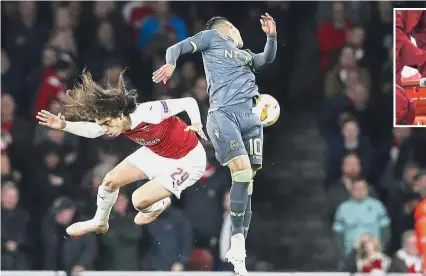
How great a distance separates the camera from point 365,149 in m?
16.2

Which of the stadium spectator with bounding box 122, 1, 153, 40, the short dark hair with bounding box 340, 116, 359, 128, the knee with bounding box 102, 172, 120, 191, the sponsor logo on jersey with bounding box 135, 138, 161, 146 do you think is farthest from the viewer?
the stadium spectator with bounding box 122, 1, 153, 40

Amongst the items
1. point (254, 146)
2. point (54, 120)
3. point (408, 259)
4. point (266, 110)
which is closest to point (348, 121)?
point (408, 259)

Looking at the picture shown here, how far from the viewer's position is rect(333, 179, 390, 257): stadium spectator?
15430 millimetres

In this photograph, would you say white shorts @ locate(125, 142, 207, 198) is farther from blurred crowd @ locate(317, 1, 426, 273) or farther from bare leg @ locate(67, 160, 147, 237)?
blurred crowd @ locate(317, 1, 426, 273)

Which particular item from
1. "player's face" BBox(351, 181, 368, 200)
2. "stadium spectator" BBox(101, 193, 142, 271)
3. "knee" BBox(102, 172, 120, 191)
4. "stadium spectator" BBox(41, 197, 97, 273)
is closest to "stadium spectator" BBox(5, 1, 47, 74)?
"stadium spectator" BBox(41, 197, 97, 273)

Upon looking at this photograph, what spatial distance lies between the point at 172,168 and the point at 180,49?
1.18 m

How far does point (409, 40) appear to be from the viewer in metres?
14.3

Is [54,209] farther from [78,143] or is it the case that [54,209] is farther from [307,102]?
[307,102]

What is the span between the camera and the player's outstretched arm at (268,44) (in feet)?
39.5

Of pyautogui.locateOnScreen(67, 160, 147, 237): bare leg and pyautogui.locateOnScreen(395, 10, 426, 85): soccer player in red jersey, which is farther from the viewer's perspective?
pyautogui.locateOnScreen(395, 10, 426, 85): soccer player in red jersey

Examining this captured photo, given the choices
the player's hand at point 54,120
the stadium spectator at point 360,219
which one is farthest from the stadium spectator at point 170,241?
the player's hand at point 54,120

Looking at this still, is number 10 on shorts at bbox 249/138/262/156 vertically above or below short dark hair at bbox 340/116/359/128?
below

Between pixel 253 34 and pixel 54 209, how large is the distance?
3.15 meters

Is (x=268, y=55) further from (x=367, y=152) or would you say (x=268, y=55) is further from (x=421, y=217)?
(x=367, y=152)
